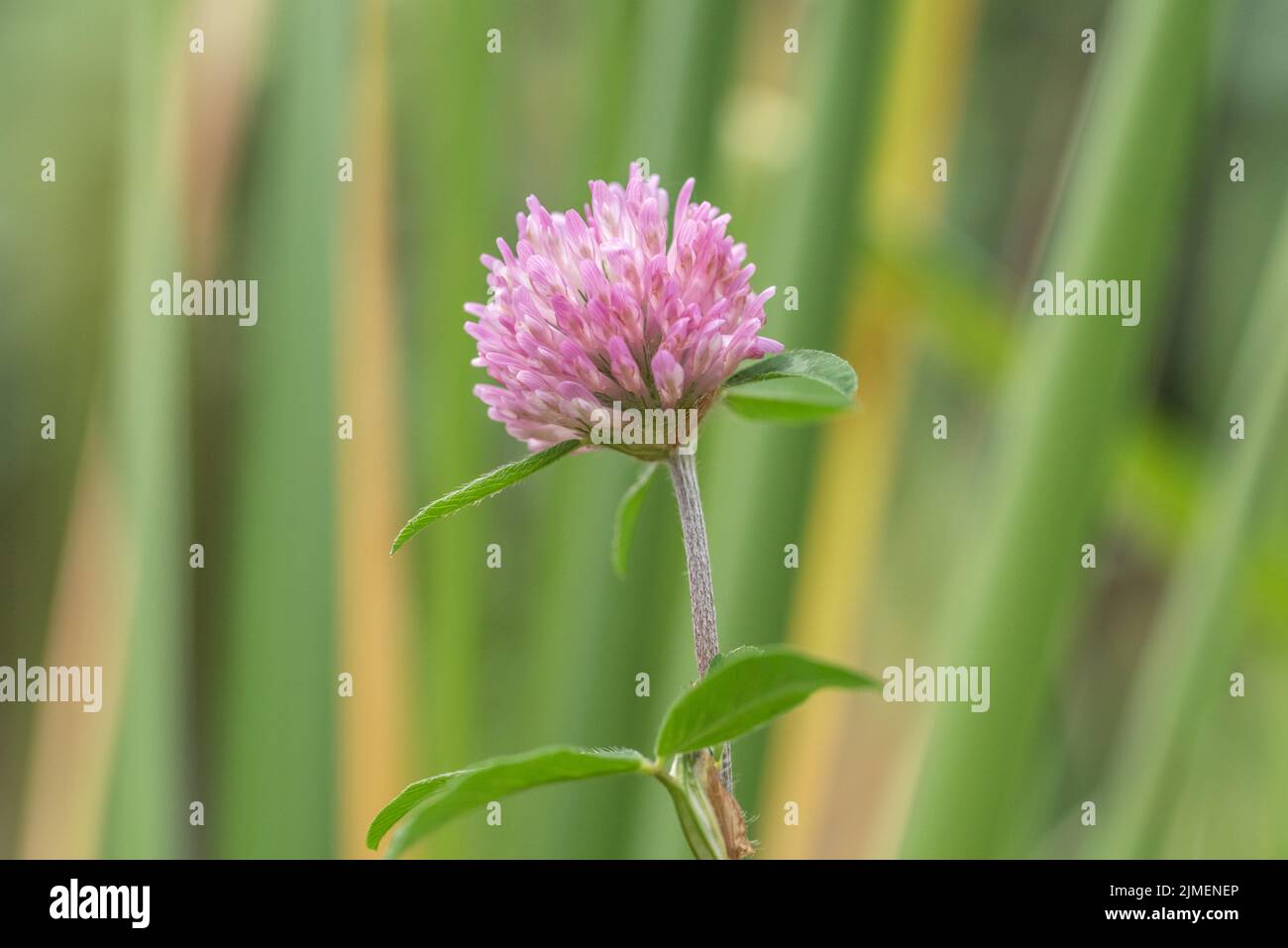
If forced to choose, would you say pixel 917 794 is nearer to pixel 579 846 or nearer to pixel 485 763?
pixel 579 846

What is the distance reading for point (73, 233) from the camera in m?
1.14

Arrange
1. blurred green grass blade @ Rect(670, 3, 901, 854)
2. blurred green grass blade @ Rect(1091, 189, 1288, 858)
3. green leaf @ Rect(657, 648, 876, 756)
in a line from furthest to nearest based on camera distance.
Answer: blurred green grass blade @ Rect(670, 3, 901, 854), blurred green grass blade @ Rect(1091, 189, 1288, 858), green leaf @ Rect(657, 648, 876, 756)

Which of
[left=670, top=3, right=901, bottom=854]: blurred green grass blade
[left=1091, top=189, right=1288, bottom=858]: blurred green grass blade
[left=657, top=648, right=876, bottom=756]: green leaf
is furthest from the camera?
[left=670, top=3, right=901, bottom=854]: blurred green grass blade

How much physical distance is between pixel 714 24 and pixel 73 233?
77cm

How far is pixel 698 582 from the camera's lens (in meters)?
0.17

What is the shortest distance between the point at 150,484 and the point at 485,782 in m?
0.64

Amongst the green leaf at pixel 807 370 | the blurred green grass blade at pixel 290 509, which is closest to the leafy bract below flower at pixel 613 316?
the green leaf at pixel 807 370

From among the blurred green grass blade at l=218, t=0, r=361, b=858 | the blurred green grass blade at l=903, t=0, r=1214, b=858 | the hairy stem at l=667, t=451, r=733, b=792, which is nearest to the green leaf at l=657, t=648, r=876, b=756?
the hairy stem at l=667, t=451, r=733, b=792

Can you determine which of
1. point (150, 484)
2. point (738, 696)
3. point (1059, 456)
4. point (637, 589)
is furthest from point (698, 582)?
point (150, 484)

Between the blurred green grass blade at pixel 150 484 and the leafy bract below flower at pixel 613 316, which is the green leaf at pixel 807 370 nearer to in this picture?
the leafy bract below flower at pixel 613 316

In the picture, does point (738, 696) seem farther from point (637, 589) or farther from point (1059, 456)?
point (637, 589)

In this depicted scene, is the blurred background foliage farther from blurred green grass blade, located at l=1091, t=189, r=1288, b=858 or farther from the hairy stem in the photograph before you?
the hairy stem

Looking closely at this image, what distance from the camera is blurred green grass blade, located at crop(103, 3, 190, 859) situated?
74 centimetres

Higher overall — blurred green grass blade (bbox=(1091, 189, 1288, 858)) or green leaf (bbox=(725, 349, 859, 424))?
green leaf (bbox=(725, 349, 859, 424))
